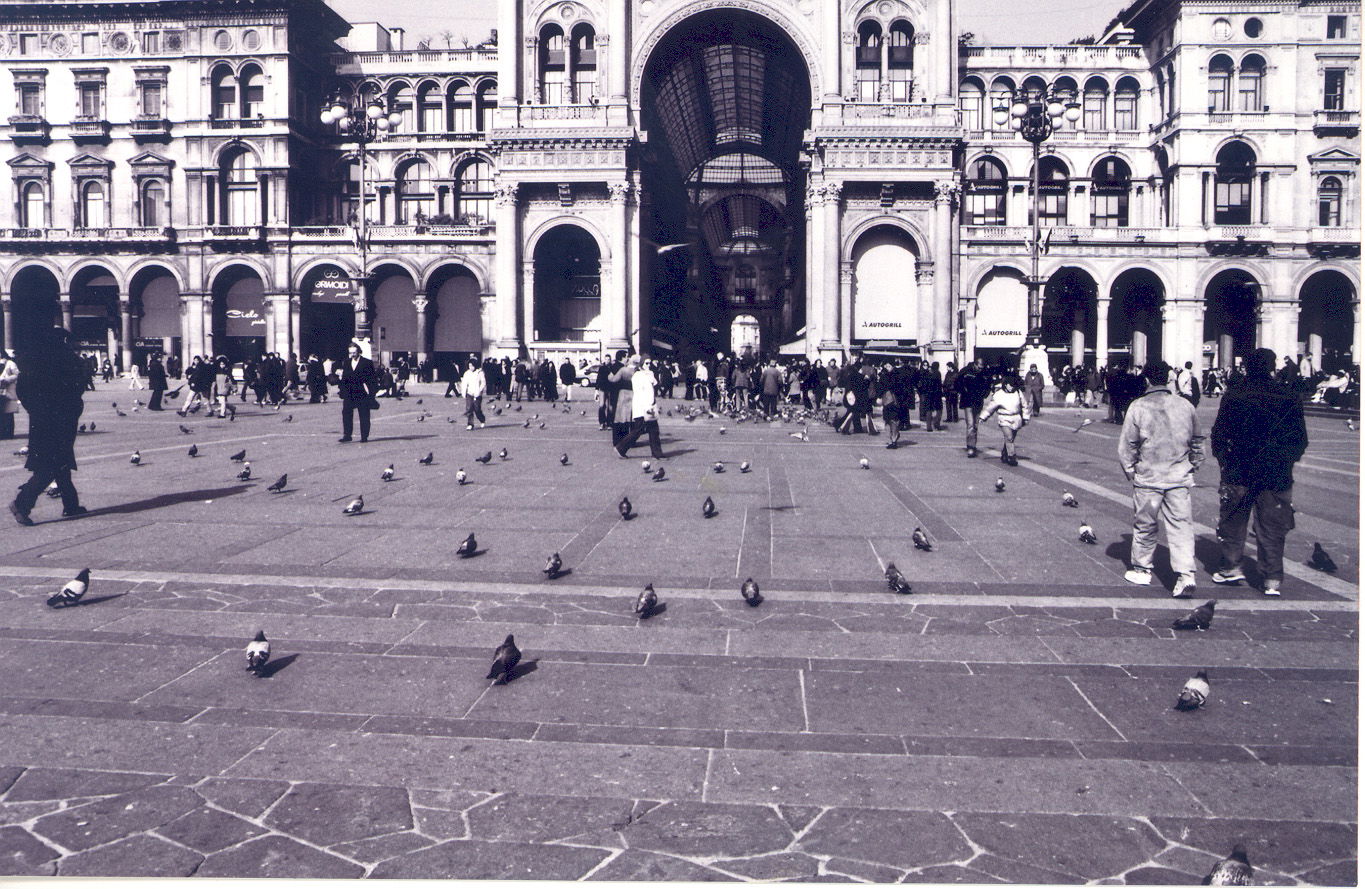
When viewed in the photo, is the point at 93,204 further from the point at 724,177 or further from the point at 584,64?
the point at 724,177

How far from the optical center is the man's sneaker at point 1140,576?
808cm

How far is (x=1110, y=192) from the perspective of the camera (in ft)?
187

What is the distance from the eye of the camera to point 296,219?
56656 millimetres

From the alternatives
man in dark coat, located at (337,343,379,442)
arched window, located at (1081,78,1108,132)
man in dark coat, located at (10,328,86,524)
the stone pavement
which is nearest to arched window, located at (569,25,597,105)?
arched window, located at (1081,78,1108,132)

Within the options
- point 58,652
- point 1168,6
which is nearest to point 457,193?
point 1168,6

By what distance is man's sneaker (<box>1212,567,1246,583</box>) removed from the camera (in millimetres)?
8117

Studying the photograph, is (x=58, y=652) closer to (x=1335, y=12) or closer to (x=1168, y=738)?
(x=1168, y=738)

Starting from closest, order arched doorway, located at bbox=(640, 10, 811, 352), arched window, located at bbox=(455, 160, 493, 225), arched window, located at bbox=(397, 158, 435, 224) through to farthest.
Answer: arched doorway, located at bbox=(640, 10, 811, 352)
arched window, located at bbox=(455, 160, 493, 225)
arched window, located at bbox=(397, 158, 435, 224)

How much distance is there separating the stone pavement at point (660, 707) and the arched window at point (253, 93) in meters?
50.4

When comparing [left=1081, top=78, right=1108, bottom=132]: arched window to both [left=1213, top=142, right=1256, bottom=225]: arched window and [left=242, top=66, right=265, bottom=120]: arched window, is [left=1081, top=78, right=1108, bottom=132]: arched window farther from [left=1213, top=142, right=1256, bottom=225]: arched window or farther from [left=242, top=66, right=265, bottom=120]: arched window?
[left=242, top=66, right=265, bottom=120]: arched window

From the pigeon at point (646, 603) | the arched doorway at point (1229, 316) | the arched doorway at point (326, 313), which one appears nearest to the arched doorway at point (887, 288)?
the arched doorway at point (1229, 316)

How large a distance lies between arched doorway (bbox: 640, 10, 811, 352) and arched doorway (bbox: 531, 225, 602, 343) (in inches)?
103

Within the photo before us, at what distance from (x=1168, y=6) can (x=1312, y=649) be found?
43.2 meters

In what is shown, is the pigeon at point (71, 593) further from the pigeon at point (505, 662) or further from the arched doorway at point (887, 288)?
the arched doorway at point (887, 288)
